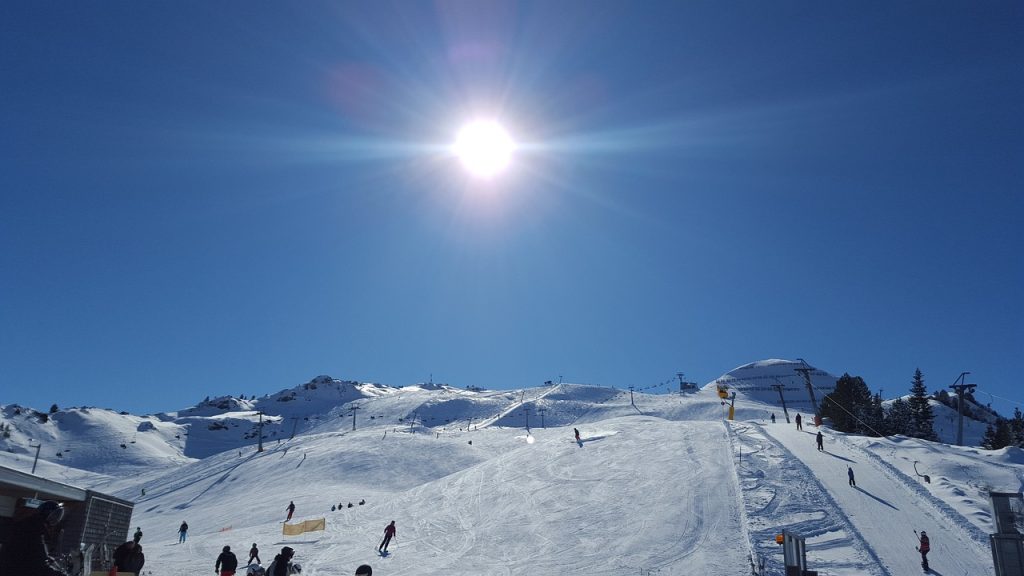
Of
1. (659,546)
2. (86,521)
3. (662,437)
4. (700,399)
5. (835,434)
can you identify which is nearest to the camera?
(86,521)


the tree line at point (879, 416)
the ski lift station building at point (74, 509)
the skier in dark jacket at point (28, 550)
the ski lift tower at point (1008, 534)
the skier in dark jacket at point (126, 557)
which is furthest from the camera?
the tree line at point (879, 416)

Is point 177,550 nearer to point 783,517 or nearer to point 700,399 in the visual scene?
point 783,517

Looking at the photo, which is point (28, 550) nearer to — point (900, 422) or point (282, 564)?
point (282, 564)

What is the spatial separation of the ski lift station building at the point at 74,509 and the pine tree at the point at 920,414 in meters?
62.8

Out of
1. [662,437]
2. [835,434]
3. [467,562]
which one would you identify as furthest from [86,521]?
[835,434]

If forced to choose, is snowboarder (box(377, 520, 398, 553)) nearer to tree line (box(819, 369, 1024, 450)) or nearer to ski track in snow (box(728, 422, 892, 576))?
ski track in snow (box(728, 422, 892, 576))

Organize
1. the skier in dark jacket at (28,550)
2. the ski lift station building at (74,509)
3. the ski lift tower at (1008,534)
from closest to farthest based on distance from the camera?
the skier in dark jacket at (28,550), the ski lift station building at (74,509), the ski lift tower at (1008,534)

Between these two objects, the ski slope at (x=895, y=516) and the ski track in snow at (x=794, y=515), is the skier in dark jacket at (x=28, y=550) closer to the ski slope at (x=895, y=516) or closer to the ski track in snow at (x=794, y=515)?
the ski track in snow at (x=794, y=515)

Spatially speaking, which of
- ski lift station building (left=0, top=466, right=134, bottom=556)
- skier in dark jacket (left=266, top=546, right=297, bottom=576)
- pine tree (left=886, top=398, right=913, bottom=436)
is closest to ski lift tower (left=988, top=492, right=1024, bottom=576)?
skier in dark jacket (left=266, top=546, right=297, bottom=576)

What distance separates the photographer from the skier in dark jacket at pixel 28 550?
169 inches

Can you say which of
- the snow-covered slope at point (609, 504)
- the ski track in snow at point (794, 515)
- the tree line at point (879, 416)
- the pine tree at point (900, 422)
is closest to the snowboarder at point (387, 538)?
the snow-covered slope at point (609, 504)

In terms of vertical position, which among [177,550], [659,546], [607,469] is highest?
[607,469]

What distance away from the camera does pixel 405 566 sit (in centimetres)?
2434

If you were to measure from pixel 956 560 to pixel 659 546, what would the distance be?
10.3 m
